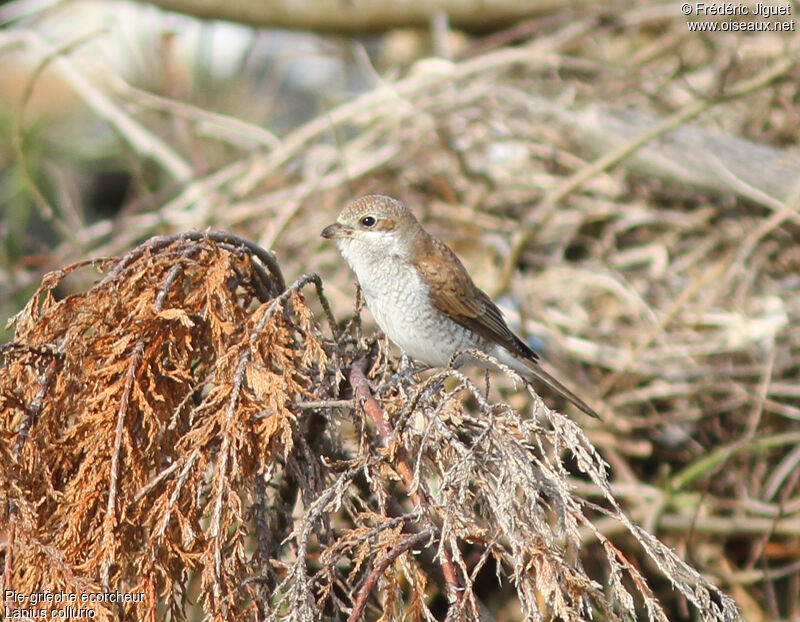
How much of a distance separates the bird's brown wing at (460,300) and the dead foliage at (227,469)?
1.24m

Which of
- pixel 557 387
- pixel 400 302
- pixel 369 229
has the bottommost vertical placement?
pixel 557 387

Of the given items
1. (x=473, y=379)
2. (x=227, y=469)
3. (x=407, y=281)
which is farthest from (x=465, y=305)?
(x=227, y=469)

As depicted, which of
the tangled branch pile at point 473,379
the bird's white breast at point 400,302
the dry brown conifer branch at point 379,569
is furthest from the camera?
the bird's white breast at point 400,302

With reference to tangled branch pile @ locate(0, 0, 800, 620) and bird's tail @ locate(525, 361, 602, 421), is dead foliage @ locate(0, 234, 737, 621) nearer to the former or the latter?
tangled branch pile @ locate(0, 0, 800, 620)

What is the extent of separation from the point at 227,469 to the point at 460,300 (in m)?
1.73

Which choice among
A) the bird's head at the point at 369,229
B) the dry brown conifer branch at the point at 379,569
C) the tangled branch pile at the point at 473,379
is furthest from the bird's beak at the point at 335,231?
the dry brown conifer branch at the point at 379,569

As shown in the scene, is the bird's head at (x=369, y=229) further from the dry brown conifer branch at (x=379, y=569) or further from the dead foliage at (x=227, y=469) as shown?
the dry brown conifer branch at (x=379, y=569)

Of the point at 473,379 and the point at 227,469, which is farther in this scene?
the point at 473,379

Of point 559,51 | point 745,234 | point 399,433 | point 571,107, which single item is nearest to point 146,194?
point 571,107

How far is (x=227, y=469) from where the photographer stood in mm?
2037

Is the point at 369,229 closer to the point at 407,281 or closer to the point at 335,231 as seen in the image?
the point at 335,231

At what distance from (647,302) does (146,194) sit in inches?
123

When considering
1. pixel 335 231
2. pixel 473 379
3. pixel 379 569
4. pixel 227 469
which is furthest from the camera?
pixel 473 379

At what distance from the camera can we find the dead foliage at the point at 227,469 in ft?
6.01
